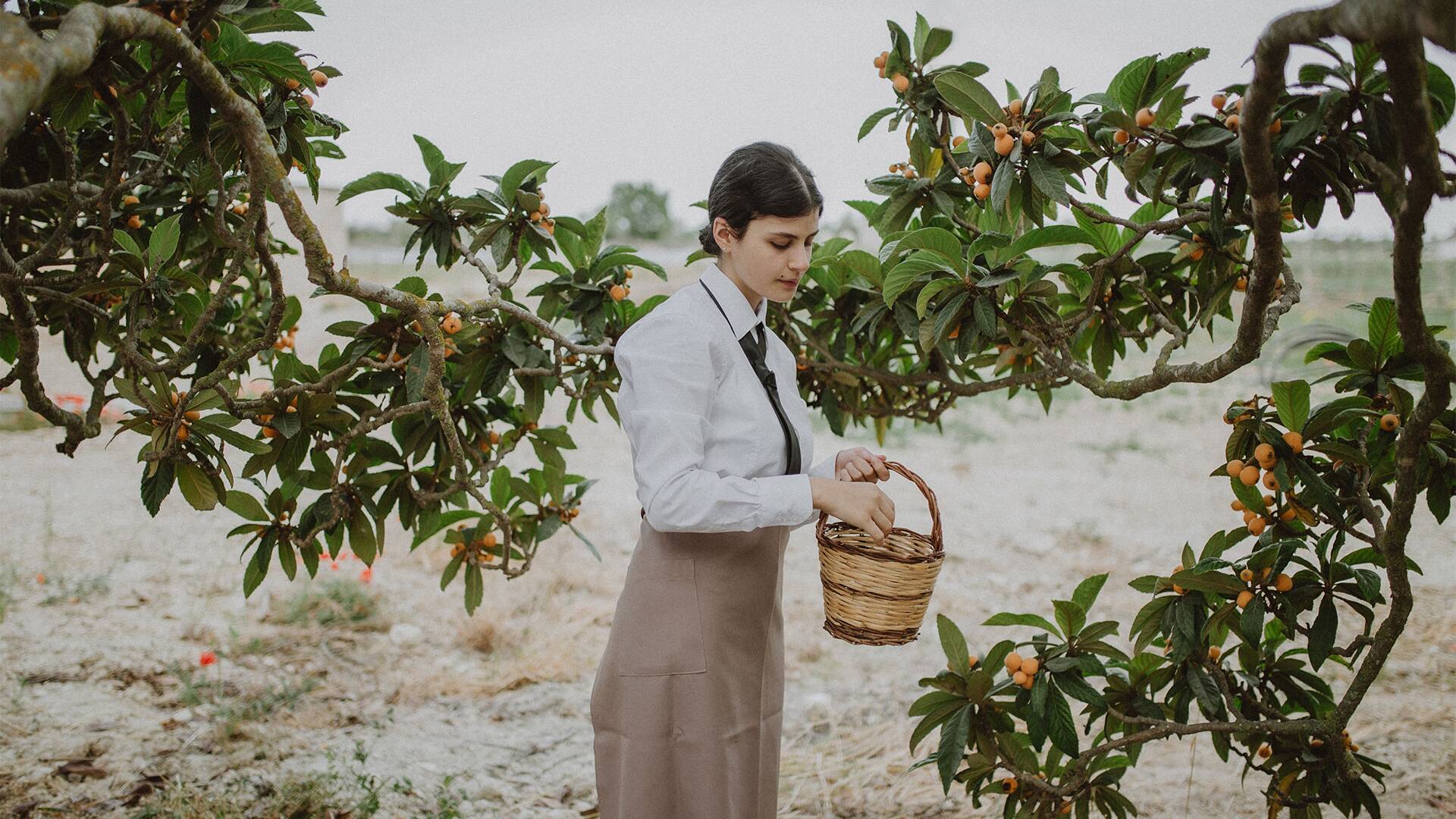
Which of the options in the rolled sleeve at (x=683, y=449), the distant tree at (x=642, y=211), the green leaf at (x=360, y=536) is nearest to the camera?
the rolled sleeve at (x=683, y=449)

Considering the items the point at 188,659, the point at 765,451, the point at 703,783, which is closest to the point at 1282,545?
the point at 765,451

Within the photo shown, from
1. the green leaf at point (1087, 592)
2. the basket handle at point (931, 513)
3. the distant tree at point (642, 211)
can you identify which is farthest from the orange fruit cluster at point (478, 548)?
the distant tree at point (642, 211)

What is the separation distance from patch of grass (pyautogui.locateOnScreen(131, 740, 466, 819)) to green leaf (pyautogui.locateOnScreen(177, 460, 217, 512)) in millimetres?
959

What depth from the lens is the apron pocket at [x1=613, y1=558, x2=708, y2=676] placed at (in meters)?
1.49

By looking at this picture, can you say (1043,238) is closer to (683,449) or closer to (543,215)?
(683,449)

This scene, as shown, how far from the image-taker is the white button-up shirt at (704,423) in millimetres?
1340

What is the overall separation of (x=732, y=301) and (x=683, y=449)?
299 millimetres

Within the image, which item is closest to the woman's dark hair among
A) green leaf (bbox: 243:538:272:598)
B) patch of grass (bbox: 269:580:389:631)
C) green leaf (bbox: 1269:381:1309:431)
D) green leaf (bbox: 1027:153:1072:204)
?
green leaf (bbox: 1027:153:1072:204)

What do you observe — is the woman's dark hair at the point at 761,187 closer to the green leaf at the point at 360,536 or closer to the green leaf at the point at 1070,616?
the green leaf at the point at 1070,616

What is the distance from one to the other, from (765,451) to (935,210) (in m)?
0.73

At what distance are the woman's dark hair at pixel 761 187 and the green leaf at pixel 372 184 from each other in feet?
2.37

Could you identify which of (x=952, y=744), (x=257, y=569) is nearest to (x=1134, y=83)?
(x=952, y=744)

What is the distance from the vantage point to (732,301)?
1.53 metres

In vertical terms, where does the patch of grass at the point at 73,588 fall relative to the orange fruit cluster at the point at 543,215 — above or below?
below
